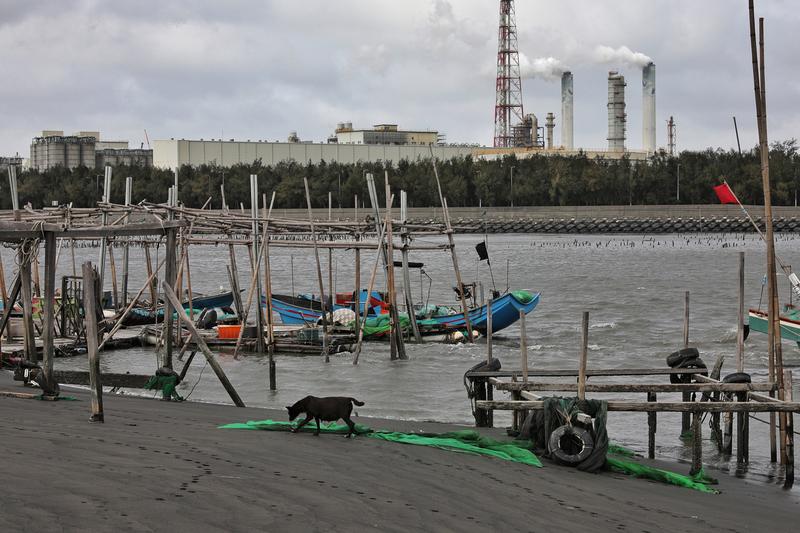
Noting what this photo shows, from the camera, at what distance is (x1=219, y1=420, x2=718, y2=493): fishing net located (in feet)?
37.1

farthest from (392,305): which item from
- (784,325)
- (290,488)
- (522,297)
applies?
(290,488)

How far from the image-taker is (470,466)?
10.6 metres

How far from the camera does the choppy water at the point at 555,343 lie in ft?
58.3

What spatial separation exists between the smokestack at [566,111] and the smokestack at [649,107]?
28.1 feet

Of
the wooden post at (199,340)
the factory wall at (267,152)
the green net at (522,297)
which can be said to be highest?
the factory wall at (267,152)

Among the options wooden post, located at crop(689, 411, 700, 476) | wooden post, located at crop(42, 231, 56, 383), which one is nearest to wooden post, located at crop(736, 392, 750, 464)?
wooden post, located at crop(689, 411, 700, 476)

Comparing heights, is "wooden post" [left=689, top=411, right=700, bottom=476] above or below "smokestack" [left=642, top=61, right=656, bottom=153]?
below

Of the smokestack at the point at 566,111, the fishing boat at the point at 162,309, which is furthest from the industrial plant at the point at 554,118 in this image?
the fishing boat at the point at 162,309

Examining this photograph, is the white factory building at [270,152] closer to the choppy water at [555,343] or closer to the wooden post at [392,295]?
the choppy water at [555,343]

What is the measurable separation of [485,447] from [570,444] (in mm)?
937

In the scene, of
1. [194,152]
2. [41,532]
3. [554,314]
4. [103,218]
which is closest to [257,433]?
[41,532]

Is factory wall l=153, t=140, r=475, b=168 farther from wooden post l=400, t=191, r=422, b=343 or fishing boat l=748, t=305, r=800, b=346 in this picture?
fishing boat l=748, t=305, r=800, b=346

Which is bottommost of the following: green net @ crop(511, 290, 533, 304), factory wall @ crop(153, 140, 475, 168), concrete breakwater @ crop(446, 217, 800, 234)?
green net @ crop(511, 290, 533, 304)

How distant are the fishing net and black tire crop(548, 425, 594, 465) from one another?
251 mm
